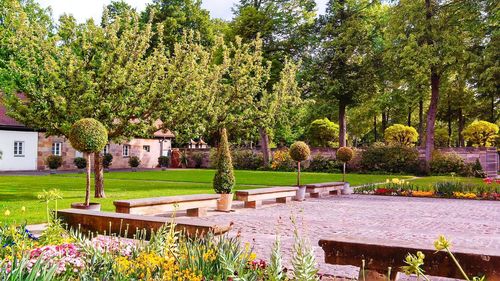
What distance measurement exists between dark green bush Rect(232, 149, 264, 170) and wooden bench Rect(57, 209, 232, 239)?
31215 mm

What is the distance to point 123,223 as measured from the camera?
24.2 feet

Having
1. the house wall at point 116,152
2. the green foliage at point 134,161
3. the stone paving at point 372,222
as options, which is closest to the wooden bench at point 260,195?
the stone paving at point 372,222

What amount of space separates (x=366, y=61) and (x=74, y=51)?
25.4 metres

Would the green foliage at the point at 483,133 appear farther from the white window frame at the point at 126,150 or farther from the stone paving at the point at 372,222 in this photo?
the white window frame at the point at 126,150

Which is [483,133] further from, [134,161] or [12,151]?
[12,151]

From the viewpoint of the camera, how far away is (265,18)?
37531 mm

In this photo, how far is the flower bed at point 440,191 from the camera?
18750 millimetres

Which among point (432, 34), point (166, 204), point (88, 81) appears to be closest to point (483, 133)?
point (432, 34)

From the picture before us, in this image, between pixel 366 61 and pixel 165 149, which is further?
pixel 165 149

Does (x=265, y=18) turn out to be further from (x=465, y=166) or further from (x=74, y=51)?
(x=74, y=51)

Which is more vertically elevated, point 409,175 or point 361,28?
point 361,28

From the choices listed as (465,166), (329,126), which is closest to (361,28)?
(329,126)

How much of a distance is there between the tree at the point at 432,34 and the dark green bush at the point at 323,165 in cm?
708

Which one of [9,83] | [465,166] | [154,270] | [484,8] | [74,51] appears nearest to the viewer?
[154,270]
